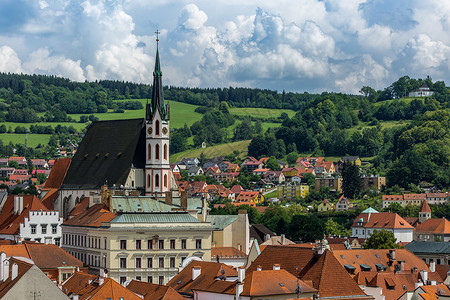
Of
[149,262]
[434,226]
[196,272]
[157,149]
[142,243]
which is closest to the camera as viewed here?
[196,272]

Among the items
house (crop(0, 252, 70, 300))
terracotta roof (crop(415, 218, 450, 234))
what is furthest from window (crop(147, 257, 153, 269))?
terracotta roof (crop(415, 218, 450, 234))

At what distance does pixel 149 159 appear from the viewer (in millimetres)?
115250

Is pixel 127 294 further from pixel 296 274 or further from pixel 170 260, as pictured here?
pixel 170 260

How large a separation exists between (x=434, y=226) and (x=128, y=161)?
238 feet

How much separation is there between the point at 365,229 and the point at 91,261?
87.0 metres

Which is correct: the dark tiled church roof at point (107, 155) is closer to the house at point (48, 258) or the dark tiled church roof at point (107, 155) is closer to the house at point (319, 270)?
the house at point (48, 258)

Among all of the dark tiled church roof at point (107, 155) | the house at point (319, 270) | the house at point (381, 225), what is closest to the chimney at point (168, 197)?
the dark tiled church roof at point (107, 155)

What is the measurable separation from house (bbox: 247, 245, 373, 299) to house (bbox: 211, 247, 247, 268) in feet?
101

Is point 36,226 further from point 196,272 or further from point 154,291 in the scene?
point 154,291

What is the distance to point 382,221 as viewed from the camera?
170000 millimetres

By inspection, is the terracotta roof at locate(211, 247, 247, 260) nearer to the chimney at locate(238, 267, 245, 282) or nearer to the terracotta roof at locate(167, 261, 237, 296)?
the terracotta roof at locate(167, 261, 237, 296)

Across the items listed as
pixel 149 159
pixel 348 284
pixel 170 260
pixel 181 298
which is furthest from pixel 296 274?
pixel 149 159

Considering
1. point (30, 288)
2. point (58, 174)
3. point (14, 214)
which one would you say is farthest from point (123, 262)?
point (58, 174)

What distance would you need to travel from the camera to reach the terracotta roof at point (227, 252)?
102750mm
